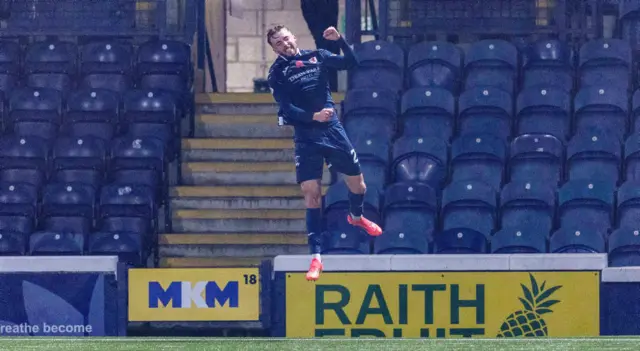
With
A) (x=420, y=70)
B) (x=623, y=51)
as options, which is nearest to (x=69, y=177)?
(x=420, y=70)

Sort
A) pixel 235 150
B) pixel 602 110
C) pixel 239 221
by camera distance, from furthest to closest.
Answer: pixel 235 150 < pixel 239 221 < pixel 602 110

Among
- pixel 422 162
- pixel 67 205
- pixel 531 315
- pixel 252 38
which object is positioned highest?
pixel 252 38

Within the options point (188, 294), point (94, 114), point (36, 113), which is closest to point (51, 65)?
point (36, 113)

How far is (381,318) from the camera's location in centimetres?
1139

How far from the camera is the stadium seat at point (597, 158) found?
13.6 metres

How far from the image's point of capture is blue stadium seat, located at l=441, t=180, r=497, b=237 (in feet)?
43.1

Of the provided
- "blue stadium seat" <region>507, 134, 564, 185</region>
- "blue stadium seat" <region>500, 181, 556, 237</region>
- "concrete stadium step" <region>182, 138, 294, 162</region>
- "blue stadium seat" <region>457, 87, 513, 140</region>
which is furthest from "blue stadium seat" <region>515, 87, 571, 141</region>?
"concrete stadium step" <region>182, 138, 294, 162</region>

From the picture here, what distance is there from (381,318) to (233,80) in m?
9.66

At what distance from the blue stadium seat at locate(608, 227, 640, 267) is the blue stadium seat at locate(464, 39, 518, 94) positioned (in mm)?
2289

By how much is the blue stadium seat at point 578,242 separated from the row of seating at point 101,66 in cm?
437

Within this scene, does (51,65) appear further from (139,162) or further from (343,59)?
(343,59)

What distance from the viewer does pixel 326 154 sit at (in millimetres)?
10500

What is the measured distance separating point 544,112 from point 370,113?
161cm

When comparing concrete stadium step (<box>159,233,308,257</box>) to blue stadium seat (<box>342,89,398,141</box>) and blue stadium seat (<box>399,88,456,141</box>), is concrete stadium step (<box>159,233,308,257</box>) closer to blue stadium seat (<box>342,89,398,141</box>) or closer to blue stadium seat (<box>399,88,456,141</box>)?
blue stadium seat (<box>342,89,398,141</box>)
